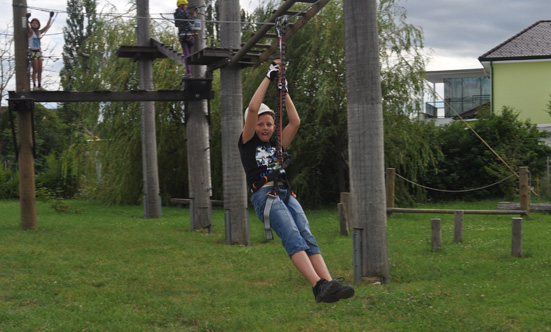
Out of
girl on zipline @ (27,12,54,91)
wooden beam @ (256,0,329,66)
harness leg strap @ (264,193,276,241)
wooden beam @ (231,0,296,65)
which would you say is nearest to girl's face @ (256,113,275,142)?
harness leg strap @ (264,193,276,241)

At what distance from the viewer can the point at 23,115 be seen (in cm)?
1563

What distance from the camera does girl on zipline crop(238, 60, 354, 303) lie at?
5.69 metres

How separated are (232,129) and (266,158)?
25.3 ft

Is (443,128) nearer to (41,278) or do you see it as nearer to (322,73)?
(322,73)

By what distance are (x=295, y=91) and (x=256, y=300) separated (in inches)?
528

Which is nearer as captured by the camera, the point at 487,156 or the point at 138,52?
the point at 138,52

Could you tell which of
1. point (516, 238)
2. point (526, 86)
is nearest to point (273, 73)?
point (516, 238)

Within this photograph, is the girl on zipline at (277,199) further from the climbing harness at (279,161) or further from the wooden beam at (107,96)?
the wooden beam at (107,96)

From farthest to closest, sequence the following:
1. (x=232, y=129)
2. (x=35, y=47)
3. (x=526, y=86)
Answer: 1. (x=526, y=86)
2. (x=35, y=47)
3. (x=232, y=129)

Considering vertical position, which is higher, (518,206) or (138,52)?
(138,52)

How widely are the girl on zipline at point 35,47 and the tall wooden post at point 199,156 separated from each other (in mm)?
3378

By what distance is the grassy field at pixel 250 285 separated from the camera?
7.54m

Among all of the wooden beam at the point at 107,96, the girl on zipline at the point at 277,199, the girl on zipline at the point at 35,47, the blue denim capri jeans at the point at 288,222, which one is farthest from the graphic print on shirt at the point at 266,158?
the girl on zipline at the point at 35,47

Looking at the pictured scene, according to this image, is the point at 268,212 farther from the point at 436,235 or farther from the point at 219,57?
the point at 219,57
